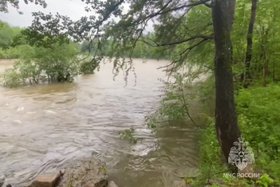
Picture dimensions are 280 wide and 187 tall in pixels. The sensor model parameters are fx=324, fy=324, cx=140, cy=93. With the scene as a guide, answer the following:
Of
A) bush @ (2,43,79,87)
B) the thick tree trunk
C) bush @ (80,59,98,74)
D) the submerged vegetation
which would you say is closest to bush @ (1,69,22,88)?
bush @ (2,43,79,87)

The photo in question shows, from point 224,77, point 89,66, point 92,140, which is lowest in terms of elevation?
point 92,140

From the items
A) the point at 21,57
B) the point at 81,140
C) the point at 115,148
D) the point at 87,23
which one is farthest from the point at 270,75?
the point at 21,57

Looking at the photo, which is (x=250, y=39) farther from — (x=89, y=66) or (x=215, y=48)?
(x=89, y=66)

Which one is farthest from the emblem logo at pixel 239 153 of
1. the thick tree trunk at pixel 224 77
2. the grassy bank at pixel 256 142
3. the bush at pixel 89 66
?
the bush at pixel 89 66

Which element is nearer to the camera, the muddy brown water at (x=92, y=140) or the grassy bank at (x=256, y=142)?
the grassy bank at (x=256, y=142)

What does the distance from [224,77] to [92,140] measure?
6.29m

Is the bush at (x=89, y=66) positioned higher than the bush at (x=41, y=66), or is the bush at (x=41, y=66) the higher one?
the bush at (x=89, y=66)

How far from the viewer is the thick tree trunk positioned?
576 cm

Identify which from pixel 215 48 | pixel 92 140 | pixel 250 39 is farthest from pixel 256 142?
pixel 92 140

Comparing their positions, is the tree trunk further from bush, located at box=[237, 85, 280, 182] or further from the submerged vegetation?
bush, located at box=[237, 85, 280, 182]

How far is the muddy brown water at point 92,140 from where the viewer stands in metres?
8.22

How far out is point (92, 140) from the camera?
36.2 ft

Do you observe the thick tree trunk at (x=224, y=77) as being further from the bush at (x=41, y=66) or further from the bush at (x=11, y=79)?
the bush at (x=11, y=79)

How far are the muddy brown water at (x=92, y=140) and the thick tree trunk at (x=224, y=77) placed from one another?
73.9 inches
